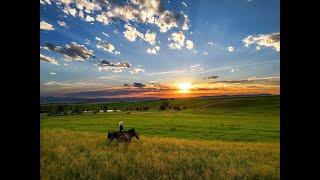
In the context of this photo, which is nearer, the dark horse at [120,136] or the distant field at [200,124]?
the dark horse at [120,136]

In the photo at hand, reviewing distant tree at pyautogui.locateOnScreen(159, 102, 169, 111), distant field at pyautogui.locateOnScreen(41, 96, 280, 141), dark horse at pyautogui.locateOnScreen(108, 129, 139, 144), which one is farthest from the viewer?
distant tree at pyautogui.locateOnScreen(159, 102, 169, 111)

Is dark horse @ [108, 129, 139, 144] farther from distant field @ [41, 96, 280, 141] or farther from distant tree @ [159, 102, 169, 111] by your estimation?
distant tree @ [159, 102, 169, 111]

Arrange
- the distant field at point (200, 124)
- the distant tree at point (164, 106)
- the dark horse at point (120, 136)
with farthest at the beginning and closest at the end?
the distant tree at point (164, 106), the distant field at point (200, 124), the dark horse at point (120, 136)

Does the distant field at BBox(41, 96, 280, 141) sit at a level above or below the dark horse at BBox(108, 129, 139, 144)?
below

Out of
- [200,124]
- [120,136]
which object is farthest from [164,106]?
[120,136]

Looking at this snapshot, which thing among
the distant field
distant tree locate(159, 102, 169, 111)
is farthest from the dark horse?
distant tree locate(159, 102, 169, 111)

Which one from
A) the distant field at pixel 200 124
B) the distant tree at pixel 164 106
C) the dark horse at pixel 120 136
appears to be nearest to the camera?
the dark horse at pixel 120 136

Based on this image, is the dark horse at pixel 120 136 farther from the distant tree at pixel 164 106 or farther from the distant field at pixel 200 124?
the distant tree at pixel 164 106

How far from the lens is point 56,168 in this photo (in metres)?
10.3

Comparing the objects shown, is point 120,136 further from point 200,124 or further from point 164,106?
point 164,106

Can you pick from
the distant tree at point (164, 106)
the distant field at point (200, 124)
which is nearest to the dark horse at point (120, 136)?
the distant field at point (200, 124)
